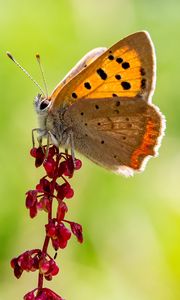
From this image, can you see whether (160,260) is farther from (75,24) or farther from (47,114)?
(75,24)

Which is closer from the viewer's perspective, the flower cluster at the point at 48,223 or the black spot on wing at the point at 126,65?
the flower cluster at the point at 48,223

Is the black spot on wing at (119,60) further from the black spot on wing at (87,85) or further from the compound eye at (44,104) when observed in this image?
the compound eye at (44,104)

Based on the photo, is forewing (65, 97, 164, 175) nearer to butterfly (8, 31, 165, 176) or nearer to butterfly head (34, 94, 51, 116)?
butterfly (8, 31, 165, 176)

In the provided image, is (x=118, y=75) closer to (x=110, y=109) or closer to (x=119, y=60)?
(x=119, y=60)

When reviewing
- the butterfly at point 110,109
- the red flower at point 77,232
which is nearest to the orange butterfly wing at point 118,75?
the butterfly at point 110,109

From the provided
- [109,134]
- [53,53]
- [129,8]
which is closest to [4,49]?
[53,53]

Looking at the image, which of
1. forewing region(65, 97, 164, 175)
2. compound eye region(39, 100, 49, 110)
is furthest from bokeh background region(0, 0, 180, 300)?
compound eye region(39, 100, 49, 110)
